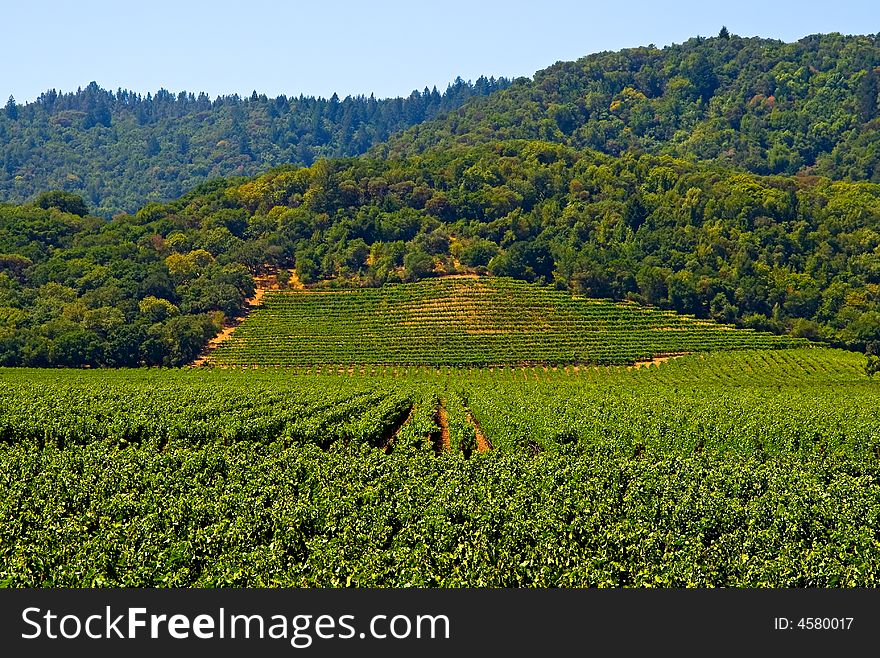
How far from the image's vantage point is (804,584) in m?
24.6

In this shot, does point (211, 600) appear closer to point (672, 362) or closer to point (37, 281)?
point (672, 362)

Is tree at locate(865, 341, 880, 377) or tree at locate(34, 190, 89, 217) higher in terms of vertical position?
tree at locate(34, 190, 89, 217)

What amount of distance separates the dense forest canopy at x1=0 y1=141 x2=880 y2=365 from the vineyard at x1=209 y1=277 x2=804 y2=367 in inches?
300

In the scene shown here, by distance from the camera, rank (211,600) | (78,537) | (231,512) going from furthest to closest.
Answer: (231,512), (78,537), (211,600)

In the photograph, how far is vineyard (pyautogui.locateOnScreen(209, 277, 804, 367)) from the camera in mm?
114188

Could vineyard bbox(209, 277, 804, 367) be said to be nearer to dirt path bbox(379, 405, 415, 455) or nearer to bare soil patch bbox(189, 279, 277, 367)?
bare soil patch bbox(189, 279, 277, 367)

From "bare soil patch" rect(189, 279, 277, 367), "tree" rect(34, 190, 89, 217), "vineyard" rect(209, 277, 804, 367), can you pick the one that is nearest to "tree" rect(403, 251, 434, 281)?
"vineyard" rect(209, 277, 804, 367)

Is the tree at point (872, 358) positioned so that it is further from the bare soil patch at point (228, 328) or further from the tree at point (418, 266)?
the bare soil patch at point (228, 328)

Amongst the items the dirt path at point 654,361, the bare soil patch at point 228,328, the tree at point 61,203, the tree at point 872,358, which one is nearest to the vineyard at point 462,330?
the dirt path at point 654,361

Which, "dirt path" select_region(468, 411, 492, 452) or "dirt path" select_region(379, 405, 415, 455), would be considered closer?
"dirt path" select_region(379, 405, 415, 455)

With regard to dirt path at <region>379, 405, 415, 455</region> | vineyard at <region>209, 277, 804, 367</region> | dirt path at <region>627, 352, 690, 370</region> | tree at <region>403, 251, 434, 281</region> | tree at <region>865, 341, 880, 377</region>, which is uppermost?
tree at <region>403, 251, 434, 281</region>


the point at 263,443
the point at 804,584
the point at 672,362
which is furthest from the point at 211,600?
the point at 672,362

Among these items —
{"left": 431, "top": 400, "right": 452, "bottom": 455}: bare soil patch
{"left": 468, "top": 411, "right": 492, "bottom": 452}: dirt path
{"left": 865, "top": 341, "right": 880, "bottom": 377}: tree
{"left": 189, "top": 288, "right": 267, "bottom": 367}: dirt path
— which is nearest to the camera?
{"left": 431, "top": 400, "right": 452, "bottom": 455}: bare soil patch

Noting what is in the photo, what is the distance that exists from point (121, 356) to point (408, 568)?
337 ft
